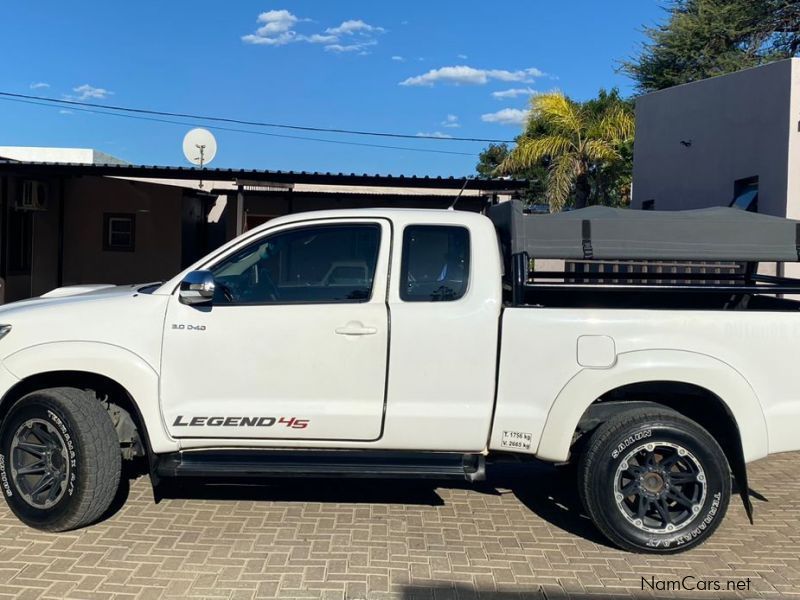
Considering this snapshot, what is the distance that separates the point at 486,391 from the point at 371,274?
38.9 inches

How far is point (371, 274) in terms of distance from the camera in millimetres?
4586

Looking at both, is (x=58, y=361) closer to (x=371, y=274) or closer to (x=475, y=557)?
(x=371, y=274)

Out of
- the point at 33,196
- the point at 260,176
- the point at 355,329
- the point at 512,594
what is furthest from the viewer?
the point at 33,196

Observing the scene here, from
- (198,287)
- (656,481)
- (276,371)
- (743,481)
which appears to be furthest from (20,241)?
(743,481)

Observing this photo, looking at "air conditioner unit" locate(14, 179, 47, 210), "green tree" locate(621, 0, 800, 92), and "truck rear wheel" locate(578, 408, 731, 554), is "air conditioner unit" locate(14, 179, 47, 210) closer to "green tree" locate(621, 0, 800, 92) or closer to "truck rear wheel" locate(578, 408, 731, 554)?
"truck rear wheel" locate(578, 408, 731, 554)

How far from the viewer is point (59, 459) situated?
454 cm

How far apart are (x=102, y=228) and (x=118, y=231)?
0.31m

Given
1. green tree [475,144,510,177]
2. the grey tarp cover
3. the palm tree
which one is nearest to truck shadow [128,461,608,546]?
the grey tarp cover

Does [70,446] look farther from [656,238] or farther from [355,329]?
[656,238]

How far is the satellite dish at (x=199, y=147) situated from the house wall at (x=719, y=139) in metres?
9.72

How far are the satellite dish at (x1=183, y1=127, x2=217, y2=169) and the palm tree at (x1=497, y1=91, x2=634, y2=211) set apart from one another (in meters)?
9.31

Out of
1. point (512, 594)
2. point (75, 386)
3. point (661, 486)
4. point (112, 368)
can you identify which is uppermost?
point (112, 368)

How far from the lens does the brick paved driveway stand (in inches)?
158

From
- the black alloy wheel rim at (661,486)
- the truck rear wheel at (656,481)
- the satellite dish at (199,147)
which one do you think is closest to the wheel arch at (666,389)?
the truck rear wheel at (656,481)
